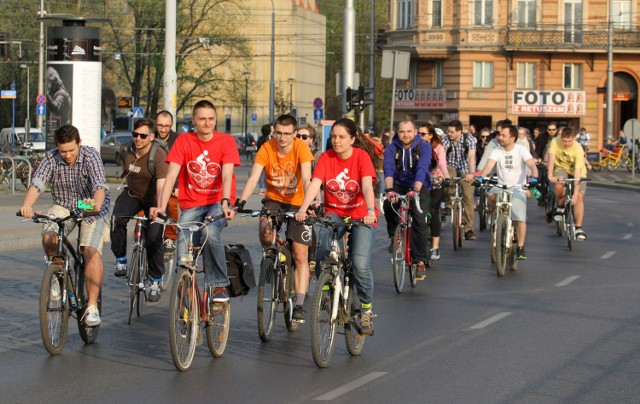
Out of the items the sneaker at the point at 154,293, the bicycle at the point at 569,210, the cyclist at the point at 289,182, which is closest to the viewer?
the cyclist at the point at 289,182

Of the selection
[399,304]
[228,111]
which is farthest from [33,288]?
[228,111]

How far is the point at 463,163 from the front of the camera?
71.5 feet

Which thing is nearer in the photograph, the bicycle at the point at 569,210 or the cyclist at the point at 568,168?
the bicycle at the point at 569,210

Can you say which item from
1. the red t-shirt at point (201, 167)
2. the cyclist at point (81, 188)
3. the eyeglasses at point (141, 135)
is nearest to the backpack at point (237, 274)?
the red t-shirt at point (201, 167)

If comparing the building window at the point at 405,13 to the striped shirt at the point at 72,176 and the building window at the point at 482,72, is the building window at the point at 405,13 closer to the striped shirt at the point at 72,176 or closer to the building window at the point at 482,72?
the building window at the point at 482,72

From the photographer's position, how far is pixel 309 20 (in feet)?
356

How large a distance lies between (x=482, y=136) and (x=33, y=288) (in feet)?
51.3

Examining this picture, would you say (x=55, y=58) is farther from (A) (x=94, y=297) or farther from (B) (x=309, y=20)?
(B) (x=309, y=20)

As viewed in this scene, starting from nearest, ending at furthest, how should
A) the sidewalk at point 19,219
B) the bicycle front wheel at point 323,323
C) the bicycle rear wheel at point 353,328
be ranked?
the bicycle front wheel at point 323,323
the bicycle rear wheel at point 353,328
the sidewalk at point 19,219

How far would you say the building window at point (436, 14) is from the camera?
2527 inches

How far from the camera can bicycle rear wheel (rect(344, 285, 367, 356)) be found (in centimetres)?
981

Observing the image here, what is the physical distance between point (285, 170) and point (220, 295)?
187 cm

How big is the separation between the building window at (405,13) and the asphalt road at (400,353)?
5027 cm

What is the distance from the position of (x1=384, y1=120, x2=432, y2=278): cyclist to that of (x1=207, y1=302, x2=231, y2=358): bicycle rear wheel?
4.80m
